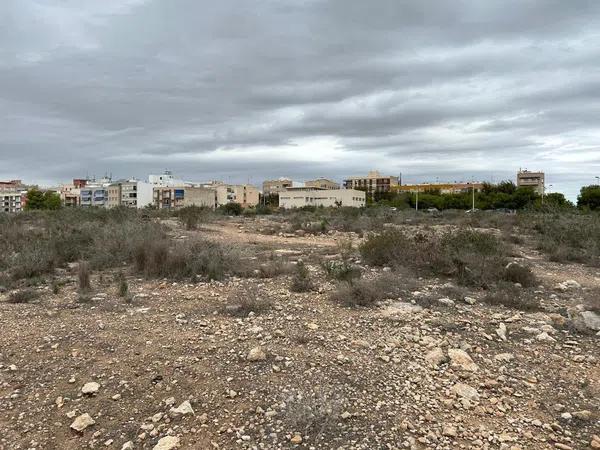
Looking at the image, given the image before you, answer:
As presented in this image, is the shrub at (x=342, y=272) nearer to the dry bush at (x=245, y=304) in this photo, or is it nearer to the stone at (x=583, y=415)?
the dry bush at (x=245, y=304)

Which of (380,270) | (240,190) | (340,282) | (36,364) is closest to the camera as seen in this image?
(36,364)

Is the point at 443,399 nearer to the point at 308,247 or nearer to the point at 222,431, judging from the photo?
the point at 222,431

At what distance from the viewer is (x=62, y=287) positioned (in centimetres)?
685

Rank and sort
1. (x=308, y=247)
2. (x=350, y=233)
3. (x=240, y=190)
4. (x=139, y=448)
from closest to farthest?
(x=139, y=448) → (x=308, y=247) → (x=350, y=233) → (x=240, y=190)

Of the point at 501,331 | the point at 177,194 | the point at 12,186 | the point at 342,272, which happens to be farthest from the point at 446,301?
the point at 12,186

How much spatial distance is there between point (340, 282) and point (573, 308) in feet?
9.61

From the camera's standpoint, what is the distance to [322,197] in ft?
268

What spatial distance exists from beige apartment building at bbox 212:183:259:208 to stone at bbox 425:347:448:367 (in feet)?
252

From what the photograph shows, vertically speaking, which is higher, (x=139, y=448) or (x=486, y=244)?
(x=486, y=244)

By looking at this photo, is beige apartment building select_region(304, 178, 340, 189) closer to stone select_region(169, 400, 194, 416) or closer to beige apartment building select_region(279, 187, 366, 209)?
beige apartment building select_region(279, 187, 366, 209)

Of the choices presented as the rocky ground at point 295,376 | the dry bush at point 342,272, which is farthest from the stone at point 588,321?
the dry bush at point 342,272

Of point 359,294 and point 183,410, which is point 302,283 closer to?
point 359,294

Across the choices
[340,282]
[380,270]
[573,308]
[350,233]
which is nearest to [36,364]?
[340,282]

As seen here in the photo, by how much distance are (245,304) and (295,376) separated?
1739mm
